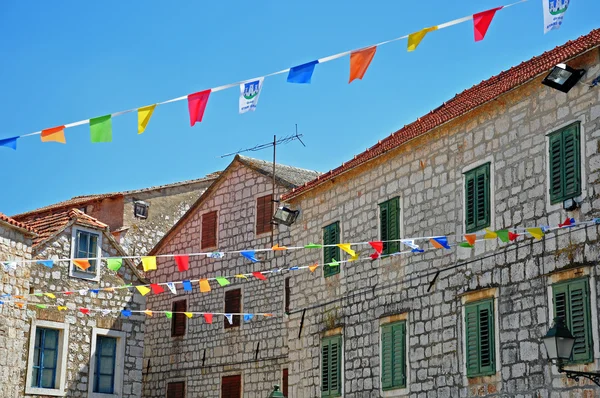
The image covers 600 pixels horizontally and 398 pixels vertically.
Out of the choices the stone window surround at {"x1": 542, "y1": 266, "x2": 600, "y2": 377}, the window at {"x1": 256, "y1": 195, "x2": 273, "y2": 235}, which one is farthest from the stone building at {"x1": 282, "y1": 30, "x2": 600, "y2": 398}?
the window at {"x1": 256, "y1": 195, "x2": 273, "y2": 235}

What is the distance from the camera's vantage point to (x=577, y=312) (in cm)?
1255

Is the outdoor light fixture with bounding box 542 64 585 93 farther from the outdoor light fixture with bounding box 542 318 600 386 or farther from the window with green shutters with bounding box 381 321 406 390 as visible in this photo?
the window with green shutters with bounding box 381 321 406 390

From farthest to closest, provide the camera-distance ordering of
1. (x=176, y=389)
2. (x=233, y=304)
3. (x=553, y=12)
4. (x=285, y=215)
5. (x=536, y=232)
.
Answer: (x=176, y=389), (x=233, y=304), (x=285, y=215), (x=536, y=232), (x=553, y=12)

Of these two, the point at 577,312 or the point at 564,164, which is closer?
the point at 577,312

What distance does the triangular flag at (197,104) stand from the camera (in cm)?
1119

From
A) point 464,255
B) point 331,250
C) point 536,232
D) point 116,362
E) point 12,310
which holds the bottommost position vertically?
point 116,362

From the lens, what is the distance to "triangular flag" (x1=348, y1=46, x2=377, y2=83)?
10.6 metres

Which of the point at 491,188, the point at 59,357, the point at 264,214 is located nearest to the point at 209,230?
the point at 264,214

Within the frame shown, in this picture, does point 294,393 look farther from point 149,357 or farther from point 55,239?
point 149,357

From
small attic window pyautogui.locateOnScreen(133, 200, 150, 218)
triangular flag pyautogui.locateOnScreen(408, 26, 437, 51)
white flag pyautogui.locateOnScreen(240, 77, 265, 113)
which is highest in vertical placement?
small attic window pyautogui.locateOnScreen(133, 200, 150, 218)

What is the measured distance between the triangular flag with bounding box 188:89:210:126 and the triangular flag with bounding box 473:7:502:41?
3.06 m

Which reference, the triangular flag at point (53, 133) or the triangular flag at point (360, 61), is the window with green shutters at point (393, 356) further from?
the triangular flag at point (53, 133)

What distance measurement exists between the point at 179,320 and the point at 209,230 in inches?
99.2

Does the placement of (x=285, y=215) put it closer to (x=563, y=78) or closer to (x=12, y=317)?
(x=12, y=317)
